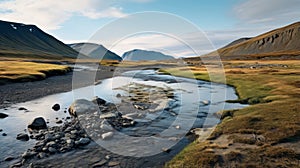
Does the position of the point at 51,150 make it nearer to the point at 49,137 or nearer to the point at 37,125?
the point at 49,137

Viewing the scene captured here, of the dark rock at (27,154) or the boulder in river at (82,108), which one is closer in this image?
the dark rock at (27,154)

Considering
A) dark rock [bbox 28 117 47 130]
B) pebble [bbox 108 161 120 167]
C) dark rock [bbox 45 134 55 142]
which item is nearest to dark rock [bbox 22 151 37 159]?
dark rock [bbox 45 134 55 142]

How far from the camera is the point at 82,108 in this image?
25.7 m

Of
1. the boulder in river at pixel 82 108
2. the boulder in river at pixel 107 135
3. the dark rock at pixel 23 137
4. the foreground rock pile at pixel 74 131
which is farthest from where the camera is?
the boulder in river at pixel 82 108

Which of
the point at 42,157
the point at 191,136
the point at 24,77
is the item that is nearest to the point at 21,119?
the point at 42,157

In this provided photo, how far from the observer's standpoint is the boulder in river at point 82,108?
24947 mm

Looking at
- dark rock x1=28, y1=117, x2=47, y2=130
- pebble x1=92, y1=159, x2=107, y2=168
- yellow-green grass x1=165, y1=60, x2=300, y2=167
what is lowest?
yellow-green grass x1=165, y1=60, x2=300, y2=167

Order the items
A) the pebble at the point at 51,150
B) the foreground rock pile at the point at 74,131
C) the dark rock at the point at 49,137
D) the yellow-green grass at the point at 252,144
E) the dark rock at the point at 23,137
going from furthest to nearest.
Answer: the dark rock at the point at 23,137
the dark rock at the point at 49,137
the foreground rock pile at the point at 74,131
the pebble at the point at 51,150
the yellow-green grass at the point at 252,144

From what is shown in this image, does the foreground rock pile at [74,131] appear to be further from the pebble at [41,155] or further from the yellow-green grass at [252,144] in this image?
the yellow-green grass at [252,144]

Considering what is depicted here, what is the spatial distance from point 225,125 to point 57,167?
12.7 meters

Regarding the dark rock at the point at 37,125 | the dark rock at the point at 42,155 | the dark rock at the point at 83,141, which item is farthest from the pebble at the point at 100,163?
the dark rock at the point at 37,125

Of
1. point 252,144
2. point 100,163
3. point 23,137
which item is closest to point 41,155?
point 100,163

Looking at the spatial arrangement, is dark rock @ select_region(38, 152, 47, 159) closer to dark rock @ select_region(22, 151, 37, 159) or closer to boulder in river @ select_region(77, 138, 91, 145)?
dark rock @ select_region(22, 151, 37, 159)

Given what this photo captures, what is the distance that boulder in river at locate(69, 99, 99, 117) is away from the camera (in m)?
24.9
